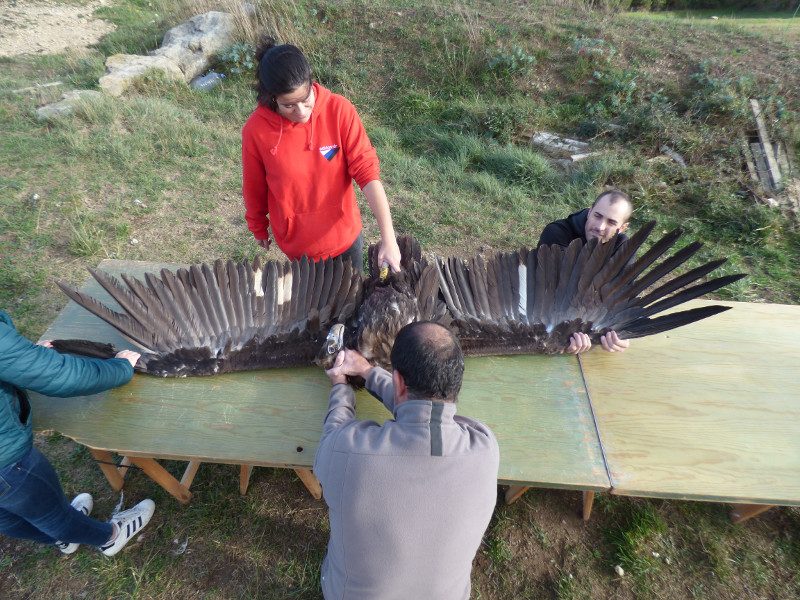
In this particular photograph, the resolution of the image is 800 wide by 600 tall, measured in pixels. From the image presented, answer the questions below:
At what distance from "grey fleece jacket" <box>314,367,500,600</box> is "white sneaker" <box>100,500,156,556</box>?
67.1 inches

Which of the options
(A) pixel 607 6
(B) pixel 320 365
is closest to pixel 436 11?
(A) pixel 607 6

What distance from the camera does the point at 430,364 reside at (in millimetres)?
1281

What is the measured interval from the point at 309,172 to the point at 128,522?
87.3 inches

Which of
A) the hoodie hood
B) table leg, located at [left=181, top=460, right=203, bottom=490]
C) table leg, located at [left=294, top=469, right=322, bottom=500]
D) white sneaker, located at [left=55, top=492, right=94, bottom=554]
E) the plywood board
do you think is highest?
the hoodie hood

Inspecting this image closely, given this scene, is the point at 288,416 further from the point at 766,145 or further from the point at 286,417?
the point at 766,145

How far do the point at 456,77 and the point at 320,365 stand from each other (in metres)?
6.05

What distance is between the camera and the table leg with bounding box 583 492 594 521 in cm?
→ 234

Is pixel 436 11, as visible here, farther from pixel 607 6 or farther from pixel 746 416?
pixel 746 416

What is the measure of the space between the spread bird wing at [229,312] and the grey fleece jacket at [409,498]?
0.99 meters

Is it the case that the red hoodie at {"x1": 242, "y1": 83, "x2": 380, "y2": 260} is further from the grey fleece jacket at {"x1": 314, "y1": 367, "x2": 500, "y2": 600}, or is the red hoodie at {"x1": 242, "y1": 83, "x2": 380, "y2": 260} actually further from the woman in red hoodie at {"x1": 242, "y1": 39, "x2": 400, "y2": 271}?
the grey fleece jacket at {"x1": 314, "y1": 367, "x2": 500, "y2": 600}

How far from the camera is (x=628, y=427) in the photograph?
1.96m

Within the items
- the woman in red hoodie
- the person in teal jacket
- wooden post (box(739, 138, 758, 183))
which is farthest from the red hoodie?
wooden post (box(739, 138, 758, 183))

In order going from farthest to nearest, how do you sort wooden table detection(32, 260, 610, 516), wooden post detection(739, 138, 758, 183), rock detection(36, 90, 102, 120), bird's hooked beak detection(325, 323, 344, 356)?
rock detection(36, 90, 102, 120)
wooden post detection(739, 138, 758, 183)
bird's hooked beak detection(325, 323, 344, 356)
wooden table detection(32, 260, 610, 516)

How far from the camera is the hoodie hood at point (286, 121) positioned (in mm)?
2051
